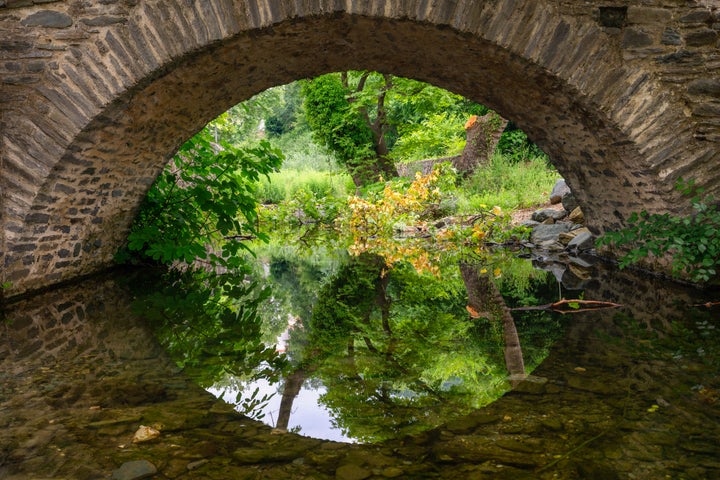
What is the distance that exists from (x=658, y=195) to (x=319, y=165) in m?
20.7

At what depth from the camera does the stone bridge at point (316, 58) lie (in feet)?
12.7

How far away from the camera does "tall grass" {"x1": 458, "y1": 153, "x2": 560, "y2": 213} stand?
1032 cm

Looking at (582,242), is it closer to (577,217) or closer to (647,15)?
(577,217)

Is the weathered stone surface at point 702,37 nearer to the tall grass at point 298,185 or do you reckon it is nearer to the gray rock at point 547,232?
the gray rock at point 547,232

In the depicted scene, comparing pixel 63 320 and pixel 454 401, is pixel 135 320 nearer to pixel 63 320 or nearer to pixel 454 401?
pixel 63 320

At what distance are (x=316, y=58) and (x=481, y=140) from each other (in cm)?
853

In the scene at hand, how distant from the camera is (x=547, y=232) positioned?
7836 millimetres

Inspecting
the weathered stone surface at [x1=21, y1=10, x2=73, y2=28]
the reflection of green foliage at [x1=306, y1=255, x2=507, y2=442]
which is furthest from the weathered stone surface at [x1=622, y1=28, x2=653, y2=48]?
the weathered stone surface at [x1=21, y1=10, x2=73, y2=28]

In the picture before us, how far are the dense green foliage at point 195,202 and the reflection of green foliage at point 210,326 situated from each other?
0.42 metres

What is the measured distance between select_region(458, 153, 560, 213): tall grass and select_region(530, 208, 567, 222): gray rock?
3.78 ft

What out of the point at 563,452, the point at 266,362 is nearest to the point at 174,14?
the point at 266,362

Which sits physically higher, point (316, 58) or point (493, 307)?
point (316, 58)

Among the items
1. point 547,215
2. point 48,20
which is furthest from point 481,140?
point 48,20

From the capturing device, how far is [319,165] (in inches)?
969
